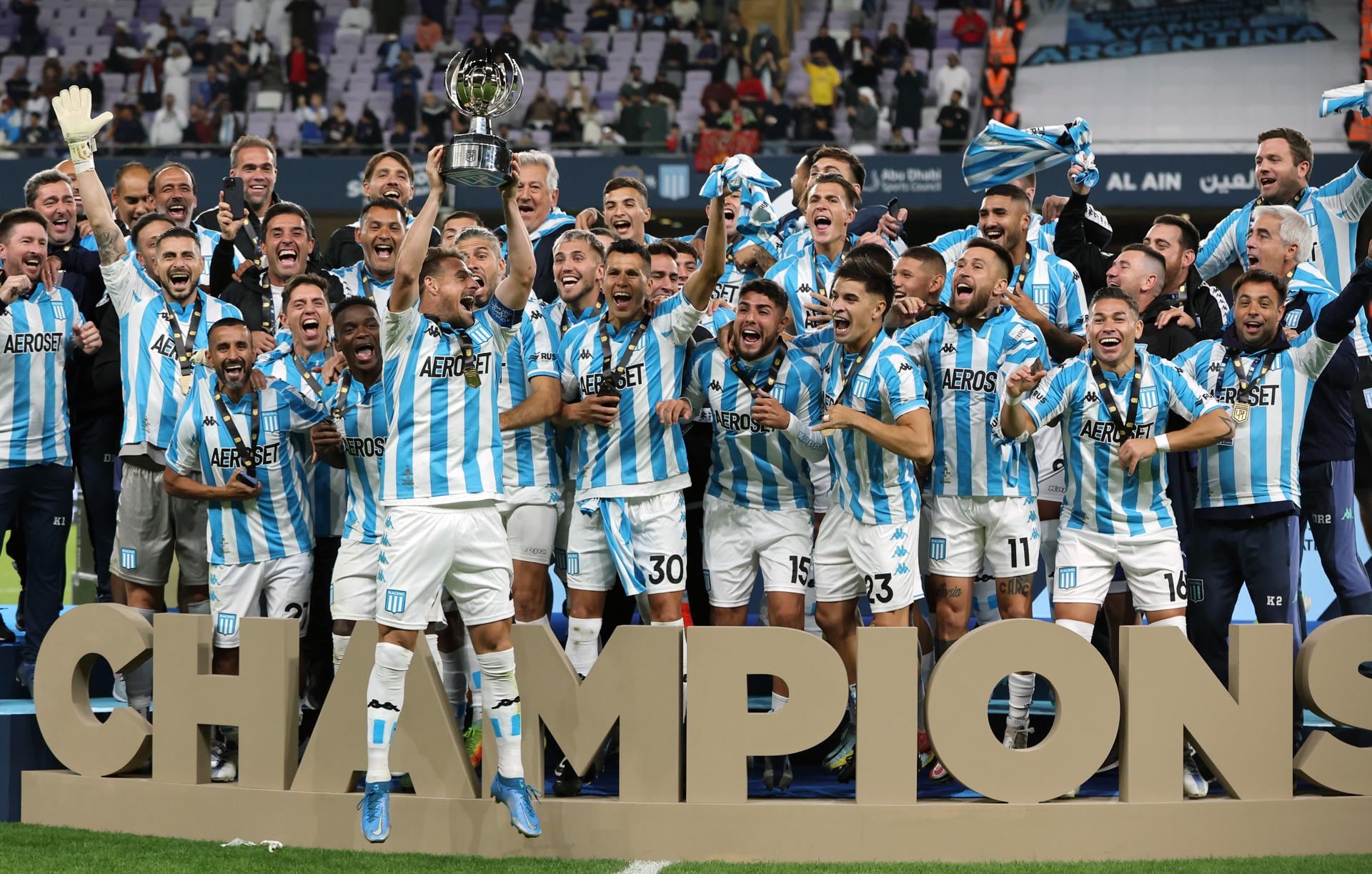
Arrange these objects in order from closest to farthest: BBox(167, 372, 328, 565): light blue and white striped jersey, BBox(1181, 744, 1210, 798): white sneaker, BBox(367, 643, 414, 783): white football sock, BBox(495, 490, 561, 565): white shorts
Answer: BBox(367, 643, 414, 783): white football sock, BBox(1181, 744, 1210, 798): white sneaker, BBox(167, 372, 328, 565): light blue and white striped jersey, BBox(495, 490, 561, 565): white shorts

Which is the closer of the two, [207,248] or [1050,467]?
[1050,467]

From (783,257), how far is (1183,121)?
15.3 meters

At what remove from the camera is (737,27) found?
2025cm

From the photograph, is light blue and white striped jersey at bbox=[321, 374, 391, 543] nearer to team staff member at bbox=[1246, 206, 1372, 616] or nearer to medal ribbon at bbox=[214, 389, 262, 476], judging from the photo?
medal ribbon at bbox=[214, 389, 262, 476]

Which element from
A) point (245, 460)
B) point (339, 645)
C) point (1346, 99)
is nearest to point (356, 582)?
point (339, 645)

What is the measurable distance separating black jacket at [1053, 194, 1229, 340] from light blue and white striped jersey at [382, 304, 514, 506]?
303cm

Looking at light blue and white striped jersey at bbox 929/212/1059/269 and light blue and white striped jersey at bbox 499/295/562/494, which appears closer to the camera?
light blue and white striped jersey at bbox 499/295/562/494

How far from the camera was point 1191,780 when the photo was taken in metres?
5.47

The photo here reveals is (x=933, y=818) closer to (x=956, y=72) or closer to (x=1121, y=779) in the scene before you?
(x=1121, y=779)

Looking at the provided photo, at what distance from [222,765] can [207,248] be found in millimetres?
2632

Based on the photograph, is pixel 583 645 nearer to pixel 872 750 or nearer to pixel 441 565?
pixel 441 565

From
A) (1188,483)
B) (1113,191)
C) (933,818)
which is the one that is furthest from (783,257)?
(1113,191)

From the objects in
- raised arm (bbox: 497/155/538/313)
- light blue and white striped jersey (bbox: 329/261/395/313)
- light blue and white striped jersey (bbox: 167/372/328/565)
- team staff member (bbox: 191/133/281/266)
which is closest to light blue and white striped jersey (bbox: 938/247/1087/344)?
raised arm (bbox: 497/155/538/313)

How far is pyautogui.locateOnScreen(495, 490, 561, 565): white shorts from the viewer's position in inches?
240
